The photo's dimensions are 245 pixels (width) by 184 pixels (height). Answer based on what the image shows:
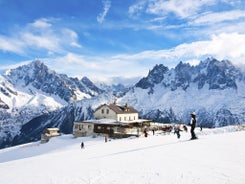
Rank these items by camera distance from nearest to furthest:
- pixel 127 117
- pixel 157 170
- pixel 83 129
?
pixel 157 170, pixel 83 129, pixel 127 117

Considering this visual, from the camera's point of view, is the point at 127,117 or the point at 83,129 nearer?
the point at 83,129

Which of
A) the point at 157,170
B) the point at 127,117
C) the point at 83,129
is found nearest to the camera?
the point at 157,170

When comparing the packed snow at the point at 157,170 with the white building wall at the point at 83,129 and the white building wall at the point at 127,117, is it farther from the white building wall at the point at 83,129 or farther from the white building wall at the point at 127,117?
the white building wall at the point at 127,117

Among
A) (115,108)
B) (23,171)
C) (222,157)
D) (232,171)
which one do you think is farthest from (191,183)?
(115,108)

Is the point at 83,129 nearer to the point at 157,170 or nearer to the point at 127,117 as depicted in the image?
the point at 127,117

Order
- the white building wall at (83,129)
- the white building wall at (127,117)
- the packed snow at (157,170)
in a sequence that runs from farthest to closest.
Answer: the white building wall at (127,117), the white building wall at (83,129), the packed snow at (157,170)

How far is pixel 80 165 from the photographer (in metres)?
22.0

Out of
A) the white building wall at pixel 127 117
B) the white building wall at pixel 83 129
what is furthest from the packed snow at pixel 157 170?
the white building wall at pixel 127 117

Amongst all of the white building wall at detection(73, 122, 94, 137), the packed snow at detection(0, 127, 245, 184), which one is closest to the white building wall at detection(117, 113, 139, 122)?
the white building wall at detection(73, 122, 94, 137)

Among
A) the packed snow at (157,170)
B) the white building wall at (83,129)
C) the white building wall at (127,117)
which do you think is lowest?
the packed snow at (157,170)

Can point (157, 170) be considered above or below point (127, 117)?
below

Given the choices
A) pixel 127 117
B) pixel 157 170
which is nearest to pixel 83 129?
pixel 127 117

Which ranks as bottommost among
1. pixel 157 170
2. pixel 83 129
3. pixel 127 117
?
pixel 157 170

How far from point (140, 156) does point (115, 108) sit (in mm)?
69372
